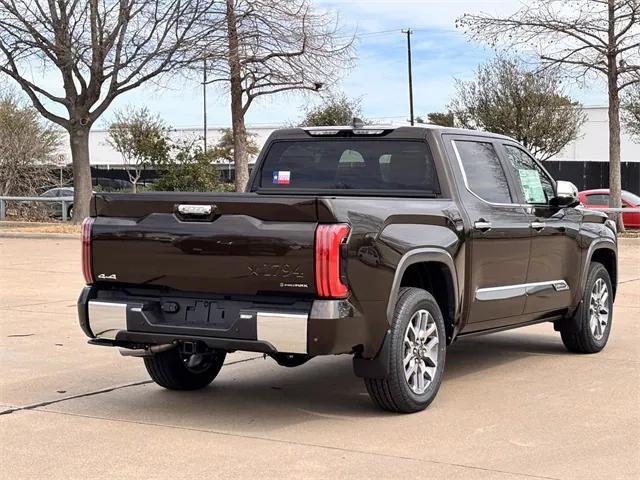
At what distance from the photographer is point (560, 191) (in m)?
7.96

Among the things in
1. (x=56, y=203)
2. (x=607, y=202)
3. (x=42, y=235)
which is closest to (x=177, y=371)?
(x=42, y=235)

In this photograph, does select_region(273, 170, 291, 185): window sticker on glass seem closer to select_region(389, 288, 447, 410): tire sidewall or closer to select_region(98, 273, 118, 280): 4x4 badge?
select_region(389, 288, 447, 410): tire sidewall

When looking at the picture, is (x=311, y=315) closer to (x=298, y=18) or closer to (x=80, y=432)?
(x=80, y=432)

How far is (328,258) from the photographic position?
5551 mm

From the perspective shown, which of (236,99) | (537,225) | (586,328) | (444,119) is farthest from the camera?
(444,119)

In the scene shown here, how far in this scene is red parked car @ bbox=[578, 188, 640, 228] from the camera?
86.8 ft

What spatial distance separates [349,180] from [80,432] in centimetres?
277

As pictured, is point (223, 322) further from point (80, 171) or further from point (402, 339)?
point (80, 171)

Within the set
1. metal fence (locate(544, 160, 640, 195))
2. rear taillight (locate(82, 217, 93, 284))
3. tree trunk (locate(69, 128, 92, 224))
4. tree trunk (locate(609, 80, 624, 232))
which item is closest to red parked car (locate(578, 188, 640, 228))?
tree trunk (locate(609, 80, 624, 232))

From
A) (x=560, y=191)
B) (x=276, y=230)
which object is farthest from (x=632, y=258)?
(x=276, y=230)

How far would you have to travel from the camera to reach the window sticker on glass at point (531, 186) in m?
7.90

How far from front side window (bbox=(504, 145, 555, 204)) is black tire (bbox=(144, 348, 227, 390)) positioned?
2.82m

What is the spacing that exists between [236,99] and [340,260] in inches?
920

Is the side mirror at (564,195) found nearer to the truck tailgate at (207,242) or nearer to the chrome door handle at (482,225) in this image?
the chrome door handle at (482,225)
